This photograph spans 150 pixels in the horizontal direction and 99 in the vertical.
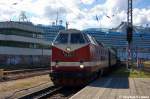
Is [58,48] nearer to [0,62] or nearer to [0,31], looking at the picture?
[0,62]

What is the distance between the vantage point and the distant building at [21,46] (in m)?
86.8

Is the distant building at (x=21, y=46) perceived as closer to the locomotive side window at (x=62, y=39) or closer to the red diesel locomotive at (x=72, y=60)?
the locomotive side window at (x=62, y=39)

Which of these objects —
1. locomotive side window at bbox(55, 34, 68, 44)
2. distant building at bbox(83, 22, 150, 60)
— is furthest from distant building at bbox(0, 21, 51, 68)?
locomotive side window at bbox(55, 34, 68, 44)

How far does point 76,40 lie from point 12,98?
718 cm

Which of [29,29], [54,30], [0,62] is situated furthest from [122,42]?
[0,62]

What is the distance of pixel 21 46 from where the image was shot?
96.2 metres

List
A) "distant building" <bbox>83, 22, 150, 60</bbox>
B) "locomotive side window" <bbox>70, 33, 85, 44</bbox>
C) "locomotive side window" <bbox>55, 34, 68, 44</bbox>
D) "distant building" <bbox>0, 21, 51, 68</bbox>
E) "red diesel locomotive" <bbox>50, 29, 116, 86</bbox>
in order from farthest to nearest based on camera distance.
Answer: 1. "distant building" <bbox>83, 22, 150, 60</bbox>
2. "distant building" <bbox>0, 21, 51, 68</bbox>
3. "locomotive side window" <bbox>55, 34, 68, 44</bbox>
4. "locomotive side window" <bbox>70, 33, 85, 44</bbox>
5. "red diesel locomotive" <bbox>50, 29, 116, 86</bbox>

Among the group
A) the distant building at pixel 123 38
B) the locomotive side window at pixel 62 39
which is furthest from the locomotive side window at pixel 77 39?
the distant building at pixel 123 38

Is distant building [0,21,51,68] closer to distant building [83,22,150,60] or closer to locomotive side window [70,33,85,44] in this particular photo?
distant building [83,22,150,60]

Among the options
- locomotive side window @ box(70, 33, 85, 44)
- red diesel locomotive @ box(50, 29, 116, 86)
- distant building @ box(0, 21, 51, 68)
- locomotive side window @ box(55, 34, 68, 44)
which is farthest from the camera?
distant building @ box(0, 21, 51, 68)

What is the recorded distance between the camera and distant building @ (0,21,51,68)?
285ft

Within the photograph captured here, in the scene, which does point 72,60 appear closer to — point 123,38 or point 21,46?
point 21,46

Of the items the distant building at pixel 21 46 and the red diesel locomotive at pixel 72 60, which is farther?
the distant building at pixel 21 46

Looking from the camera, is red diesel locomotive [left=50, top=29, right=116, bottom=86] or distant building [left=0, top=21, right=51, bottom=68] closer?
red diesel locomotive [left=50, top=29, right=116, bottom=86]
